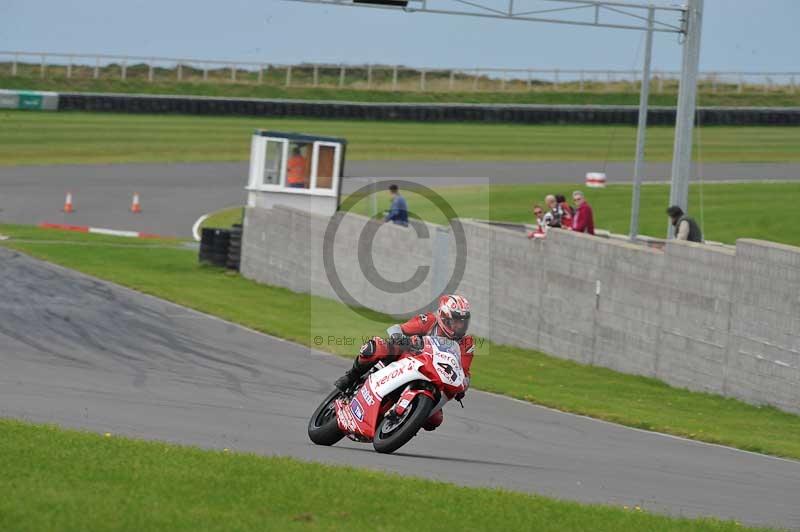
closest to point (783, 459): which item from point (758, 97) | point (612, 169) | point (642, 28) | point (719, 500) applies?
point (719, 500)

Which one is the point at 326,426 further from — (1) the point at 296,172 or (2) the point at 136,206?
(2) the point at 136,206

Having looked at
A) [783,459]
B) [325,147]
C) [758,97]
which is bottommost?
[783,459]

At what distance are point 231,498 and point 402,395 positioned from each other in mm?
2805

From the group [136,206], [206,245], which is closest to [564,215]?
[206,245]

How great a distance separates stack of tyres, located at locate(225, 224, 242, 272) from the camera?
30312mm

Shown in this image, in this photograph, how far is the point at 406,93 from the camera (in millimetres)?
66438

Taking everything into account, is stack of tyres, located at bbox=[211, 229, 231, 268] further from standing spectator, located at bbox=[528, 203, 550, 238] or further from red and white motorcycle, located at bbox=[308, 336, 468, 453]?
red and white motorcycle, located at bbox=[308, 336, 468, 453]

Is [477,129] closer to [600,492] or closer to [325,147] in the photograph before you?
[325,147]

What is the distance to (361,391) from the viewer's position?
1090 centimetres

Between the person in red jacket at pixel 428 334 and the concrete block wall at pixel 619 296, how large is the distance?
718 centimetres

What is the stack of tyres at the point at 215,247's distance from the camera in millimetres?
30641

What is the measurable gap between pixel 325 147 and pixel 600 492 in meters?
24.0

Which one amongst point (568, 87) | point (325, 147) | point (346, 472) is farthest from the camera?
point (568, 87)

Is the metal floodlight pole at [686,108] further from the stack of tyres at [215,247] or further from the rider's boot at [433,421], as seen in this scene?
the rider's boot at [433,421]
